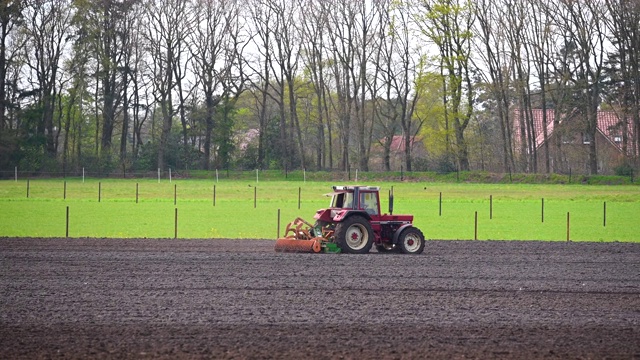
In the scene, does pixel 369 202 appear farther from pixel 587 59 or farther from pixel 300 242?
pixel 587 59

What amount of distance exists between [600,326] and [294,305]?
5.46 m

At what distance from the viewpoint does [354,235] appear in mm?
25312

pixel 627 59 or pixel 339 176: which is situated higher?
pixel 627 59

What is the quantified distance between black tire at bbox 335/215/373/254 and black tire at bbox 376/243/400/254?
1114 millimetres

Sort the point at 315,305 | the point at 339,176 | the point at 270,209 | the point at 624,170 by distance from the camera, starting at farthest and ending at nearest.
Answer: the point at 339,176 < the point at 624,170 < the point at 270,209 < the point at 315,305

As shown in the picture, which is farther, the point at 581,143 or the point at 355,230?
the point at 581,143

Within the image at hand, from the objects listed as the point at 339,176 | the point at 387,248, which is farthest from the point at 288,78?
the point at 387,248

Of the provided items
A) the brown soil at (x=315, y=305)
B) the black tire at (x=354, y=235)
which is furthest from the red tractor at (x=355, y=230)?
the brown soil at (x=315, y=305)

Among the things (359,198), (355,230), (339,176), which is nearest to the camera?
(355,230)

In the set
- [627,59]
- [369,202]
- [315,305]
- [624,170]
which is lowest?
[315,305]

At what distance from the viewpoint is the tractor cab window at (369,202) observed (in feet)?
83.9

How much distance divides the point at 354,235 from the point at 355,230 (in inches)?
6.1

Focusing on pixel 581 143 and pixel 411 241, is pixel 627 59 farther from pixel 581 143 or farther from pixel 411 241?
pixel 411 241

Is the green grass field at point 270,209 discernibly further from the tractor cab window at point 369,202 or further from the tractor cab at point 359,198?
the tractor cab window at point 369,202
